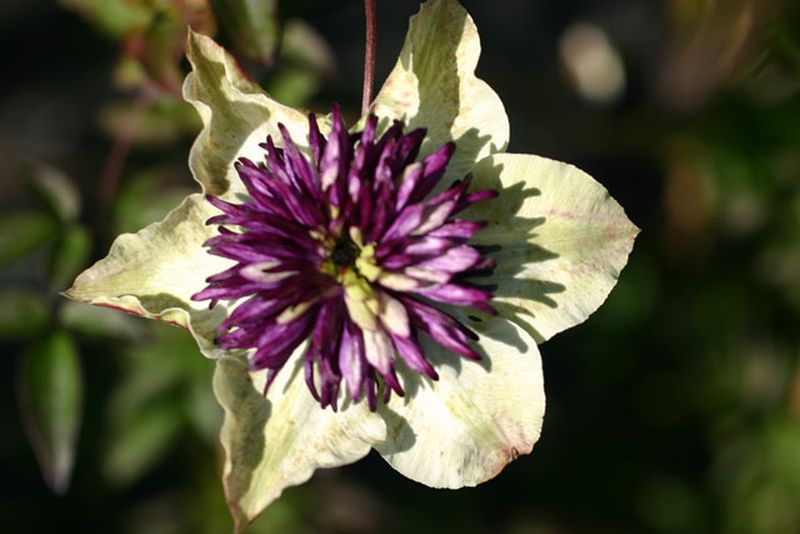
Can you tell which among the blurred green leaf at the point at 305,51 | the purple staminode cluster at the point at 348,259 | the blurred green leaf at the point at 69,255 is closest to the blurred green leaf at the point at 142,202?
the blurred green leaf at the point at 69,255

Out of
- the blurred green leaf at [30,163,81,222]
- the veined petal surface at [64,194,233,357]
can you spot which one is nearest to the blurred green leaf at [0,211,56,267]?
the blurred green leaf at [30,163,81,222]

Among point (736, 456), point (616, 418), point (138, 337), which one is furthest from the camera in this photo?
point (616, 418)

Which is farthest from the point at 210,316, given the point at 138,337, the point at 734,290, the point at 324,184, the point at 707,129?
the point at 734,290

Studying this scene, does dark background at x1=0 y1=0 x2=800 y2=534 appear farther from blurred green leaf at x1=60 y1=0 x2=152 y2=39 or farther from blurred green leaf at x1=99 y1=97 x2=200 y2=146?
blurred green leaf at x1=60 y1=0 x2=152 y2=39

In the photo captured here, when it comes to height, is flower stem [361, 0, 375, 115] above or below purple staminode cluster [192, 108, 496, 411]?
above

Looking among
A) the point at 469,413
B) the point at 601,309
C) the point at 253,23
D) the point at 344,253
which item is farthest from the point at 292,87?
the point at 601,309

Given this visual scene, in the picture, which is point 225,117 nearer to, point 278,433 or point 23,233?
point 278,433

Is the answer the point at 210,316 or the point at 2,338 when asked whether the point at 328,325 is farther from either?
the point at 2,338

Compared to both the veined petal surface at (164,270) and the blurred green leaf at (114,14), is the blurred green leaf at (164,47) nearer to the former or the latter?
the blurred green leaf at (114,14)
